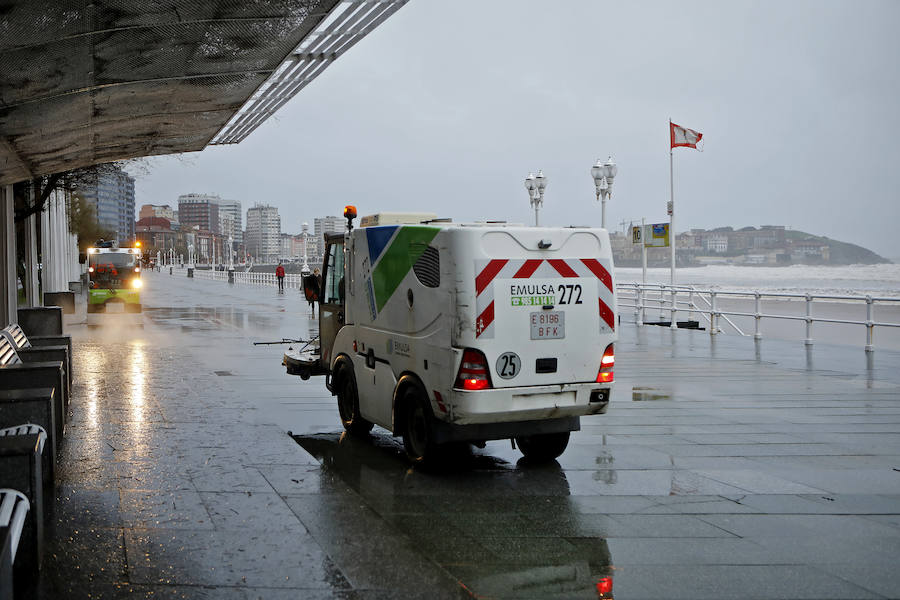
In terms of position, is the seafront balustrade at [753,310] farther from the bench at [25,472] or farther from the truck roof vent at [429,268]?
the bench at [25,472]

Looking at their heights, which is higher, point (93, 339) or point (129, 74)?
point (129, 74)

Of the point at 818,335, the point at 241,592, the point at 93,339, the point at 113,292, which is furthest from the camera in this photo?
the point at 113,292

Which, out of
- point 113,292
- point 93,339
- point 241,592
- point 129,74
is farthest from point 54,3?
point 113,292

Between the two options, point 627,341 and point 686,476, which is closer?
point 686,476

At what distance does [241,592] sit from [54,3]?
13.7ft

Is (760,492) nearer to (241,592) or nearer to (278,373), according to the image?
(241,592)

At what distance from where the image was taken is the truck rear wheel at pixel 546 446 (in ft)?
27.3

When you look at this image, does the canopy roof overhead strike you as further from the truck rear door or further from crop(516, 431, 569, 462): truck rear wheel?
crop(516, 431, 569, 462): truck rear wheel

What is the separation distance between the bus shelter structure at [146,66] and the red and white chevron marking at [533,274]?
271 centimetres

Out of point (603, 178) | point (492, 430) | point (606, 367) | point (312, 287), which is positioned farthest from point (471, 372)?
point (603, 178)

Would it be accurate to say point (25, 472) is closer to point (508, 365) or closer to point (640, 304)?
point (508, 365)

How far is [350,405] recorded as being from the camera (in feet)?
31.9

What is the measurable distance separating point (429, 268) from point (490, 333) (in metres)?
0.83

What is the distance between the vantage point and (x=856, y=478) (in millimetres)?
7645
